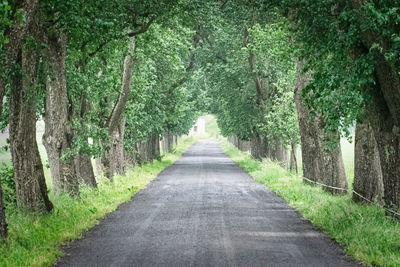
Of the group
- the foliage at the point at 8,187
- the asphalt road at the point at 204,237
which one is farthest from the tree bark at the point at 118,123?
the foliage at the point at 8,187

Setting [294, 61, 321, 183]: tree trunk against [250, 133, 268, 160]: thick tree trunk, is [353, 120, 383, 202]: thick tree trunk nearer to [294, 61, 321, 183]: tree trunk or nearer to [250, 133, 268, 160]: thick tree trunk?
[294, 61, 321, 183]: tree trunk

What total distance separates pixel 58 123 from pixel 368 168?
8.23m

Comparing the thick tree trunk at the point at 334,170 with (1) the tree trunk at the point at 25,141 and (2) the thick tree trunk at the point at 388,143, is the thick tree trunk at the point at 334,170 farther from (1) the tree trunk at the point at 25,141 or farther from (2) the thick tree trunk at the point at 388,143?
(1) the tree trunk at the point at 25,141

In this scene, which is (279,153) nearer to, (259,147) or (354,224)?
(259,147)

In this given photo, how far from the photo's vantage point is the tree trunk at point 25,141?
1246 centimetres

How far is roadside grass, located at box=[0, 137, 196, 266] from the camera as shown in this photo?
8852mm

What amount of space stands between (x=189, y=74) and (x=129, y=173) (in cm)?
1285

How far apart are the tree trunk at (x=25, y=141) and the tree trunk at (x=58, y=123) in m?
2.14

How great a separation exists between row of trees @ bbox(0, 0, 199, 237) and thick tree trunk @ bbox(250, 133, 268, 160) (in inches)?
578

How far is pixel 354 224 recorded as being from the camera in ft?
36.1

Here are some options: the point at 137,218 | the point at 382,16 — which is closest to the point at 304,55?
the point at 382,16

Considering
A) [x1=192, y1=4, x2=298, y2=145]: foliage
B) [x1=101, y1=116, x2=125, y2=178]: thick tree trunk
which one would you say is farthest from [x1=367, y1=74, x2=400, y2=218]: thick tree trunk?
[x1=101, y1=116, x2=125, y2=178]: thick tree trunk

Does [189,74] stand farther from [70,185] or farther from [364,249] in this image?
[364,249]

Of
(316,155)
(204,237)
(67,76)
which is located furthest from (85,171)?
(204,237)
